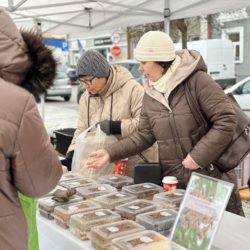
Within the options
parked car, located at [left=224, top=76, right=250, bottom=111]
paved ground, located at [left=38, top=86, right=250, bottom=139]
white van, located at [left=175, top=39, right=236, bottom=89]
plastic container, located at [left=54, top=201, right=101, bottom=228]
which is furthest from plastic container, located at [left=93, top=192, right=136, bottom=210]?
white van, located at [left=175, top=39, right=236, bottom=89]

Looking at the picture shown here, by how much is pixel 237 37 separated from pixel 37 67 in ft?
60.1

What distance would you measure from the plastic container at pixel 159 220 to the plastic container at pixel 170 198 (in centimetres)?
9

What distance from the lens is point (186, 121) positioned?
6.68 feet

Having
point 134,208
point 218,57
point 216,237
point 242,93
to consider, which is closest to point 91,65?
point 134,208

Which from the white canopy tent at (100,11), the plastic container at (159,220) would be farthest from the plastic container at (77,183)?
the white canopy tent at (100,11)

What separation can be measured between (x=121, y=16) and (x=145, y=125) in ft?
11.6

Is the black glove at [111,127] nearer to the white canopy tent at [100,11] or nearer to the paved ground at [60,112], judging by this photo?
the white canopy tent at [100,11]

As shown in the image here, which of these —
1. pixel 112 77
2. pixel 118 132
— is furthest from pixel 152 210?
pixel 112 77

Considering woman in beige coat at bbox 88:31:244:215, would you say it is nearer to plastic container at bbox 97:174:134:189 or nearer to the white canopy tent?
plastic container at bbox 97:174:134:189

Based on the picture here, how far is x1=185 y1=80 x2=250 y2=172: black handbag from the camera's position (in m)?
2.03

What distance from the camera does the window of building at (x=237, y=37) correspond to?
59.0 ft

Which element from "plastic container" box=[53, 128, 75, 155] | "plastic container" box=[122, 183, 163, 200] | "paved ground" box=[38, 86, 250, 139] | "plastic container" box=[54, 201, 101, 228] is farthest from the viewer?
"paved ground" box=[38, 86, 250, 139]

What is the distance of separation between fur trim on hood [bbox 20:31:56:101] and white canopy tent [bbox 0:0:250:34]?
3.34 m

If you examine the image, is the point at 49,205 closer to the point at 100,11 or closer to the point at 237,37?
the point at 100,11
